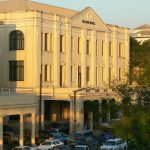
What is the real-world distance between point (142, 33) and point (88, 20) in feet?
204

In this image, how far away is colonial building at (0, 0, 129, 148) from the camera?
213 ft

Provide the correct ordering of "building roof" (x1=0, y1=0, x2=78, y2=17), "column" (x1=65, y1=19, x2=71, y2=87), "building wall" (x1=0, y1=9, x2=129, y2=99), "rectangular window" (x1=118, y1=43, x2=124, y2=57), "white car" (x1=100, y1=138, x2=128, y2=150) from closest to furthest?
"white car" (x1=100, y1=138, x2=128, y2=150) < "building wall" (x1=0, y1=9, x2=129, y2=99) < "column" (x1=65, y1=19, x2=71, y2=87) < "building roof" (x1=0, y1=0, x2=78, y2=17) < "rectangular window" (x1=118, y1=43, x2=124, y2=57)

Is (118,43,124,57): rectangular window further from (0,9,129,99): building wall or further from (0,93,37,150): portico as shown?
(0,93,37,150): portico

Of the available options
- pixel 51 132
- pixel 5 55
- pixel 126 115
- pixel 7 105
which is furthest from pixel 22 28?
pixel 126 115

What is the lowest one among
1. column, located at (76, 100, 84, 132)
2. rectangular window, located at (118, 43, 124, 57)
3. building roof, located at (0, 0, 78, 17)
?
column, located at (76, 100, 84, 132)

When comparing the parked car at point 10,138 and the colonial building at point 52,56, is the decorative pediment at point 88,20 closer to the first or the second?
the colonial building at point 52,56

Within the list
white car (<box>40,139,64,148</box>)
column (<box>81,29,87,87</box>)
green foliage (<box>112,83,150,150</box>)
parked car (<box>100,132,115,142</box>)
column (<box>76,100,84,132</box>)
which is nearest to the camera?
green foliage (<box>112,83,150,150</box>)

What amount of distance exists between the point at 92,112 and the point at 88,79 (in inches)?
478

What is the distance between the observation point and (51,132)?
58.8 meters

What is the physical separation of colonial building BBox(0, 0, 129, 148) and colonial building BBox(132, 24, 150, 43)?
48906 millimetres

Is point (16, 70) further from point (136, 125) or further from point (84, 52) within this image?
point (136, 125)

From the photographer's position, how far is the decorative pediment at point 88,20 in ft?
241

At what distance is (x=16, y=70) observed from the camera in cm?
6831

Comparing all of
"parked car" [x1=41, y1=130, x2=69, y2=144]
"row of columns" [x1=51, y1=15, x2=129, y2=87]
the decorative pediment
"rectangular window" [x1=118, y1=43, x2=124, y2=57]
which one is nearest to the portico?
"parked car" [x1=41, y1=130, x2=69, y2=144]
